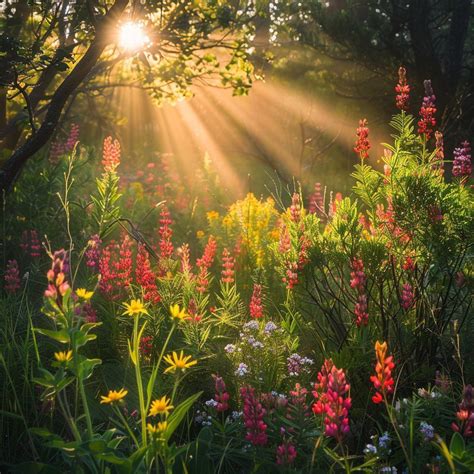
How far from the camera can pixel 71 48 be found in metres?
3.55

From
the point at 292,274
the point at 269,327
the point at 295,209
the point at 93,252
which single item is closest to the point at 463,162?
the point at 295,209

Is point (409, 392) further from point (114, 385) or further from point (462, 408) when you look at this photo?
point (114, 385)

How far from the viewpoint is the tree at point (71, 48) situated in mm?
3609

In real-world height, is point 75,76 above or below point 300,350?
above

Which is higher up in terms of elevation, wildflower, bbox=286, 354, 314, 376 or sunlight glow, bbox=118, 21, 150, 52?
sunlight glow, bbox=118, 21, 150, 52

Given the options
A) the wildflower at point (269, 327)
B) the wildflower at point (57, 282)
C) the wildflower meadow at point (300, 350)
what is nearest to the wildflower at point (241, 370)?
the wildflower meadow at point (300, 350)

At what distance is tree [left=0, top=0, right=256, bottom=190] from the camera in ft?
11.8

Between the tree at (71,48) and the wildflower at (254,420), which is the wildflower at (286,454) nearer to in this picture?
the wildflower at (254,420)

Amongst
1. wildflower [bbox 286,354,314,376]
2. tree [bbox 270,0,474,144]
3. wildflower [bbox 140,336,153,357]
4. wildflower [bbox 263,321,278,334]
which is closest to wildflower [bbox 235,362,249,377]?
wildflower [bbox 286,354,314,376]

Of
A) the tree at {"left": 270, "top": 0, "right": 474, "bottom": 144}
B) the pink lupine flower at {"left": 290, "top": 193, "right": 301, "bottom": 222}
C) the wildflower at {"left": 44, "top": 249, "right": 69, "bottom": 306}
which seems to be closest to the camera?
the wildflower at {"left": 44, "top": 249, "right": 69, "bottom": 306}

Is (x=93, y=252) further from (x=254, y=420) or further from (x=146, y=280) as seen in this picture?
(x=254, y=420)

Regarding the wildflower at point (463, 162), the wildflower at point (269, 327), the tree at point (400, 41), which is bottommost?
the wildflower at point (269, 327)

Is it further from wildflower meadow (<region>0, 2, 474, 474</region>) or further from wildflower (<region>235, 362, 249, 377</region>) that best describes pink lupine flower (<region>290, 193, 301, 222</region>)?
wildflower (<region>235, 362, 249, 377</region>)

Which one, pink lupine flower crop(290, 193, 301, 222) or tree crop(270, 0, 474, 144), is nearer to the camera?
pink lupine flower crop(290, 193, 301, 222)
